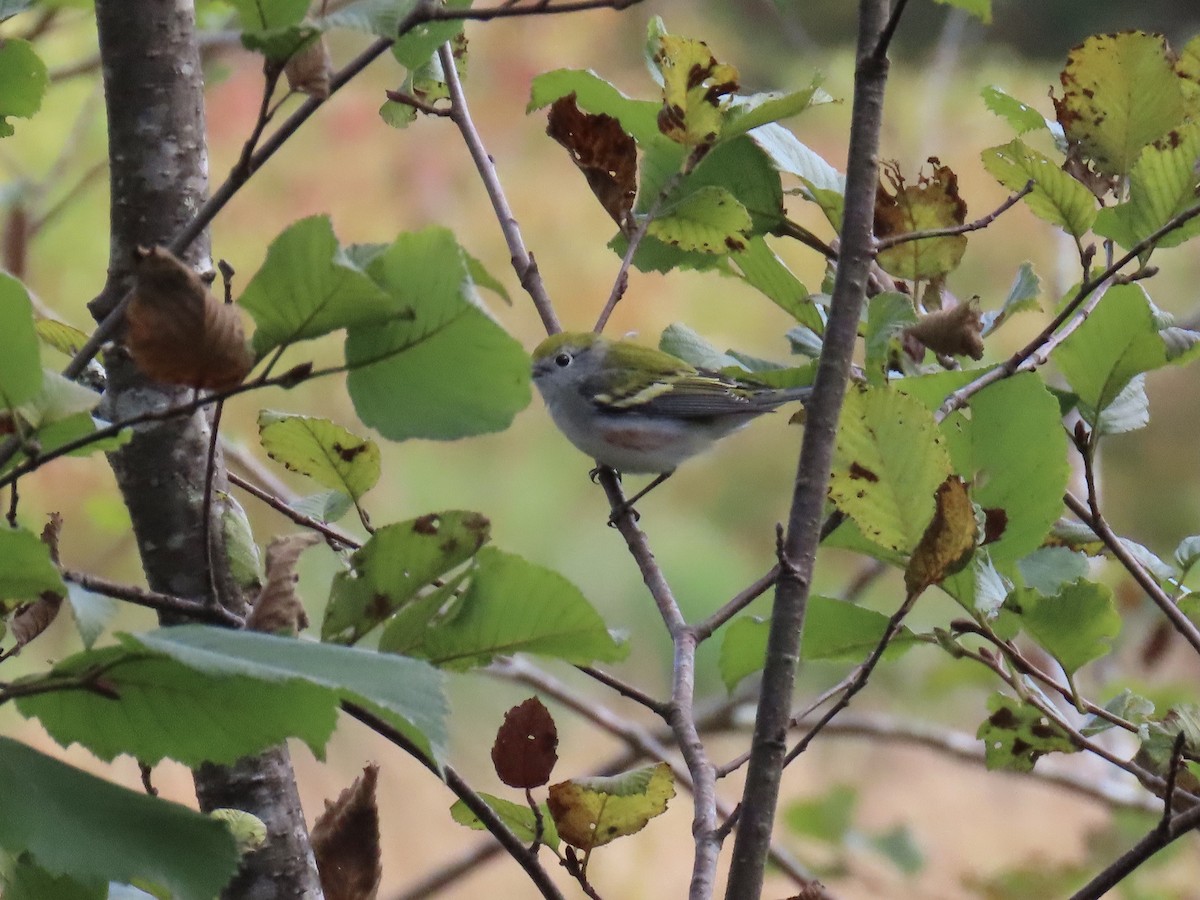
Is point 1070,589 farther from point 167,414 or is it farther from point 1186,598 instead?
point 167,414

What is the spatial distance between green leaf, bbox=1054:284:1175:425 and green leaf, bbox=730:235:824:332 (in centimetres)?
14

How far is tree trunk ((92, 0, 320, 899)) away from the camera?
457 millimetres

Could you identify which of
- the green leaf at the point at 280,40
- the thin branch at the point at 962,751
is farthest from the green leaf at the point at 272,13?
the thin branch at the point at 962,751

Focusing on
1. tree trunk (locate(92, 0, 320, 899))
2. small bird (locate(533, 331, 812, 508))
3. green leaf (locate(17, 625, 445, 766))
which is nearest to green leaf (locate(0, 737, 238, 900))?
green leaf (locate(17, 625, 445, 766))

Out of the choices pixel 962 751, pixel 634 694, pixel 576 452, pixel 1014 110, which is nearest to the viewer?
pixel 634 694

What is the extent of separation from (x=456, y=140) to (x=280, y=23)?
3.46m

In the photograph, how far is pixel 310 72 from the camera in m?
0.41

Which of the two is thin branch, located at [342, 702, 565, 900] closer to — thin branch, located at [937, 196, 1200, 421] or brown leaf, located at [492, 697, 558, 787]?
brown leaf, located at [492, 697, 558, 787]

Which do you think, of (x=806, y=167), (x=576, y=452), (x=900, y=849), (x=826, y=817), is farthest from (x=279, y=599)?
(x=576, y=452)

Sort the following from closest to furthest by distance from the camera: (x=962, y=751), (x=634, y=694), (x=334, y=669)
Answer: (x=334, y=669)
(x=634, y=694)
(x=962, y=751)

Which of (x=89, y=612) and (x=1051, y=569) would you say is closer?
(x=89, y=612)

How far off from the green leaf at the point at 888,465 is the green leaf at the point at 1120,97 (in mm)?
218

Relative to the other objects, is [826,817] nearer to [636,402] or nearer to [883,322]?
[636,402]

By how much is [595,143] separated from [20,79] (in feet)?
0.90
